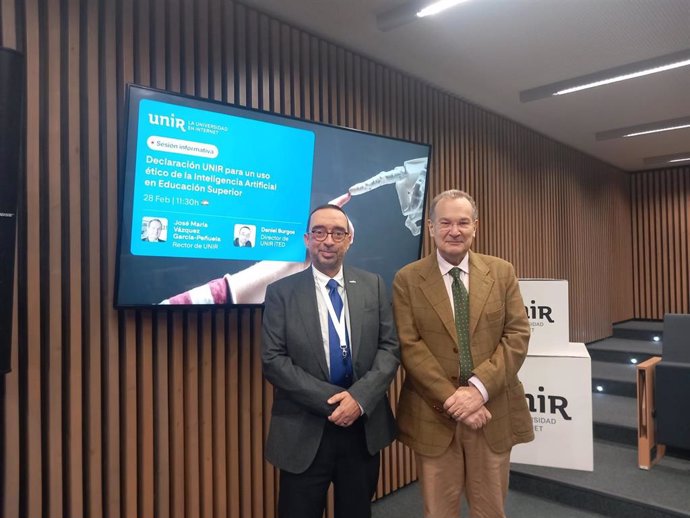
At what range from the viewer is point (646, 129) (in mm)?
5340

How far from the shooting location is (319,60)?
3.17 m

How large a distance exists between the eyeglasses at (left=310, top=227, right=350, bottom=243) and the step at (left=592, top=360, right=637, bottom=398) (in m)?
4.29

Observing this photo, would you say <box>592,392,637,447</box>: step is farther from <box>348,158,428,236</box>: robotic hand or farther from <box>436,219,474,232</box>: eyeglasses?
<box>436,219,474,232</box>: eyeglasses

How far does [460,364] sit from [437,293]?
11.5 inches

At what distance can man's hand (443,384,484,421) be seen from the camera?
6.10 ft

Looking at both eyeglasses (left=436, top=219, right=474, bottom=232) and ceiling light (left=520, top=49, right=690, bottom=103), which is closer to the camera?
eyeglasses (left=436, top=219, right=474, bottom=232)

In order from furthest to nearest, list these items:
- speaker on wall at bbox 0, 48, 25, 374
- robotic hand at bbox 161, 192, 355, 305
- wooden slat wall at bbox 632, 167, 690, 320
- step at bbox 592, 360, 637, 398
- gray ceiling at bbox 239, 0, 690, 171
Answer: wooden slat wall at bbox 632, 167, 690, 320 → step at bbox 592, 360, 637, 398 → gray ceiling at bbox 239, 0, 690, 171 → robotic hand at bbox 161, 192, 355, 305 → speaker on wall at bbox 0, 48, 25, 374

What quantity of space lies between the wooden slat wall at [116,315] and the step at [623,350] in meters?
3.89

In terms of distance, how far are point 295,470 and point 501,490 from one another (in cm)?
85

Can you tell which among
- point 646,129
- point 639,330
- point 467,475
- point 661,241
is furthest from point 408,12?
point 661,241

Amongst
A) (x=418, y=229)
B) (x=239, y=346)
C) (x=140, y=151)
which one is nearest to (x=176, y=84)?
(x=140, y=151)

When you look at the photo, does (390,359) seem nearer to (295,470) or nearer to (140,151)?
(295,470)

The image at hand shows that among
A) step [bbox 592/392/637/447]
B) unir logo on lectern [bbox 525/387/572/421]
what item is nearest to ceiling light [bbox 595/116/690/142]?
step [bbox 592/392/637/447]

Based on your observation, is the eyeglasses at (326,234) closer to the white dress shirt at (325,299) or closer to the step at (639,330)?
the white dress shirt at (325,299)
